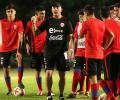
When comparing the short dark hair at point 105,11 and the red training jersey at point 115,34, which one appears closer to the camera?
the short dark hair at point 105,11

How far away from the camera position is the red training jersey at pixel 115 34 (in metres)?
10.7

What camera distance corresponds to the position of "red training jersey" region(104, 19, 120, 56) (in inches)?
420

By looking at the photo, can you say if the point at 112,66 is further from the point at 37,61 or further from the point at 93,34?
the point at 37,61

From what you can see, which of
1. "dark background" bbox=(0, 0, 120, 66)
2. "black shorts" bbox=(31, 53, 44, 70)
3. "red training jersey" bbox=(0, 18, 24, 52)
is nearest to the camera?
"red training jersey" bbox=(0, 18, 24, 52)

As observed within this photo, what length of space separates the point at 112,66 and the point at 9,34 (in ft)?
11.3

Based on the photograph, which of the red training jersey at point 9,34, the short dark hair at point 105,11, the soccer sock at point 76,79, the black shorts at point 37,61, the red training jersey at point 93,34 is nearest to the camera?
the red training jersey at point 93,34

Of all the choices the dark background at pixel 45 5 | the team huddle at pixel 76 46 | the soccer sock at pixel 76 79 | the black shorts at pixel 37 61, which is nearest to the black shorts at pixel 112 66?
the team huddle at pixel 76 46

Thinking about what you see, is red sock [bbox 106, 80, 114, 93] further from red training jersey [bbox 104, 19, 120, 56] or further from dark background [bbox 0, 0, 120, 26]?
dark background [bbox 0, 0, 120, 26]

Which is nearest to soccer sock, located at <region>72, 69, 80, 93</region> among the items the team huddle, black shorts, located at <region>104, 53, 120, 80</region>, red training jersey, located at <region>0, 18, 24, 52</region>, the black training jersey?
the team huddle

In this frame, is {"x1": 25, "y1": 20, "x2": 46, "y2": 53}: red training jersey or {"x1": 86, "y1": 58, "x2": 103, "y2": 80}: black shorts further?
{"x1": 25, "y1": 20, "x2": 46, "y2": 53}: red training jersey

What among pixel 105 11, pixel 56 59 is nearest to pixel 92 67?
pixel 105 11

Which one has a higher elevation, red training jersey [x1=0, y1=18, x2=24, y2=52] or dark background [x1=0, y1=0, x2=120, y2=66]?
dark background [x1=0, y1=0, x2=120, y2=66]

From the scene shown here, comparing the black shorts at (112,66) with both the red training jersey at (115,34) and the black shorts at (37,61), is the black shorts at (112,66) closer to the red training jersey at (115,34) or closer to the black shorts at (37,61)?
the red training jersey at (115,34)

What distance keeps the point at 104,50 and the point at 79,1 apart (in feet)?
65.1
